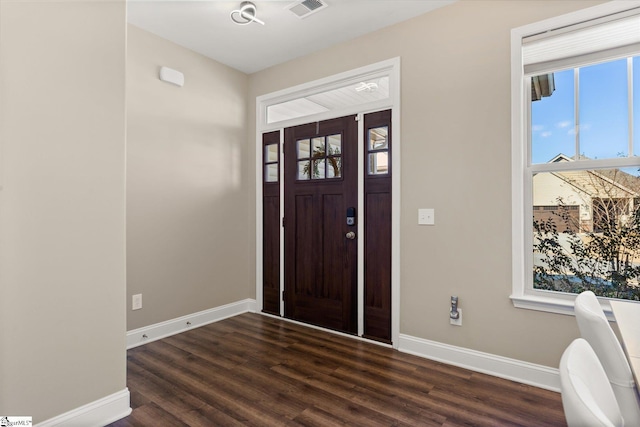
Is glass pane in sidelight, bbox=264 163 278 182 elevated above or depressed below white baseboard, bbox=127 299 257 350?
above

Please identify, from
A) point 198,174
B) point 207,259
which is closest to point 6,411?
point 207,259

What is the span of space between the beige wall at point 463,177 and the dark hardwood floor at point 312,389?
346 mm

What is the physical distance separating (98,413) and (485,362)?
2.52 m

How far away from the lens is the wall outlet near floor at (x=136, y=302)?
10.0 ft

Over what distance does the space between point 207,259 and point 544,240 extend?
3.08 meters

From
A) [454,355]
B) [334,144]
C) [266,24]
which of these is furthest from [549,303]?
[266,24]

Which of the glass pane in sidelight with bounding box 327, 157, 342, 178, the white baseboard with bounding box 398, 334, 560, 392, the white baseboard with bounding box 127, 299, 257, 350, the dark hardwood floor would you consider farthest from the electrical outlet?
the white baseboard with bounding box 127, 299, 257, 350

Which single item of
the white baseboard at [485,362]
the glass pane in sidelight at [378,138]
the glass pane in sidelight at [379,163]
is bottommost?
the white baseboard at [485,362]

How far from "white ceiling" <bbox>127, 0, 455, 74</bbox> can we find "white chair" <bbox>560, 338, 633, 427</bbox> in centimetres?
267

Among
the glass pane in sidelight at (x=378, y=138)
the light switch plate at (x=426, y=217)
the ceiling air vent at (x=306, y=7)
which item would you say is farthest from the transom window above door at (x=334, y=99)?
the light switch plate at (x=426, y=217)

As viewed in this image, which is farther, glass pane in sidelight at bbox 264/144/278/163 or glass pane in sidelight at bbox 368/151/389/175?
glass pane in sidelight at bbox 264/144/278/163

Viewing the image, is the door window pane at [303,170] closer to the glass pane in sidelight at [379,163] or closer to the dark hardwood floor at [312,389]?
the glass pane in sidelight at [379,163]

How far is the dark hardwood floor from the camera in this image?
6.47ft

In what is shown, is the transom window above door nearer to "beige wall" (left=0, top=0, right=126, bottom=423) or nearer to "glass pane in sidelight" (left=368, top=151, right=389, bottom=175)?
"glass pane in sidelight" (left=368, top=151, right=389, bottom=175)
